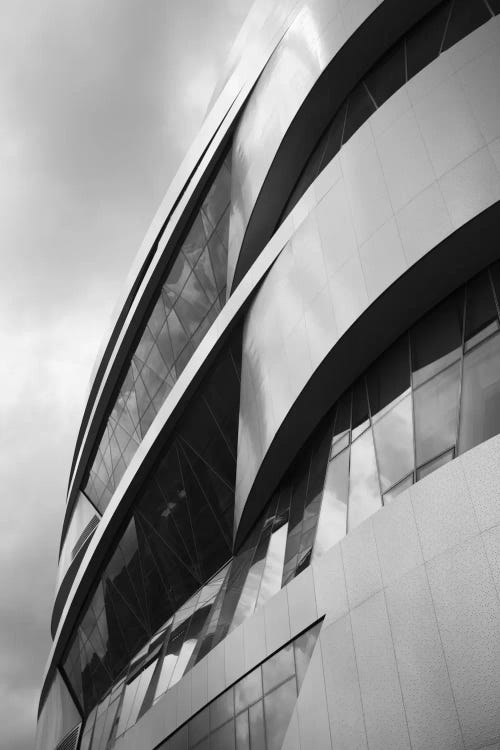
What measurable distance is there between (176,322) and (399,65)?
42.0 feet

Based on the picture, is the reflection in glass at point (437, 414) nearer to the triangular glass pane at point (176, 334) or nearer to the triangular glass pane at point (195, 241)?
the triangular glass pane at point (176, 334)

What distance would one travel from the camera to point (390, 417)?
41.8 ft

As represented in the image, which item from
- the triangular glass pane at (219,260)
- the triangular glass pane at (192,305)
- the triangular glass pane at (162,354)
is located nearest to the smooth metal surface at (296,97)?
the triangular glass pane at (219,260)

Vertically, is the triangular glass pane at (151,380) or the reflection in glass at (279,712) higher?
the triangular glass pane at (151,380)

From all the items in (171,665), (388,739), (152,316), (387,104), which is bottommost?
(388,739)

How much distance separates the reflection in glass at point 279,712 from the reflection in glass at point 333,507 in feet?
7.85

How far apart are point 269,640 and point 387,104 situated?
37.4 feet

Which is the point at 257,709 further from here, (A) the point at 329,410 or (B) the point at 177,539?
(B) the point at 177,539

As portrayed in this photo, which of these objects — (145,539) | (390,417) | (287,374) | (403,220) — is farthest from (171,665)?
(403,220)

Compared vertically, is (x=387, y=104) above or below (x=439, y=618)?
above

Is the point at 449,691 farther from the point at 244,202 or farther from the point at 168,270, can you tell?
the point at 168,270

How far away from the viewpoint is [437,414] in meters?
11.4

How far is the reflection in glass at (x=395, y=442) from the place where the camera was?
11602mm

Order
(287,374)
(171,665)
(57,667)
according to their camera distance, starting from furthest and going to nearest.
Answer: (57,667), (171,665), (287,374)
